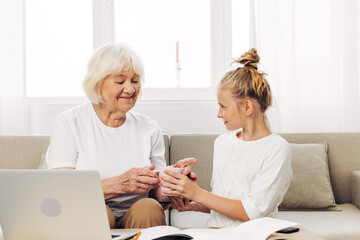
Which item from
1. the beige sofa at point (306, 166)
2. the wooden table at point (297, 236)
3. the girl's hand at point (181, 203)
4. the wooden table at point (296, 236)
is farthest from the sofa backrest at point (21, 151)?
the wooden table at point (297, 236)

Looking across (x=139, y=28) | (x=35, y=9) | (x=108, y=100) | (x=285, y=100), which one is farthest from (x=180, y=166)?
(x=35, y=9)

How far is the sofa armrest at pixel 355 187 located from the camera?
2.46 m

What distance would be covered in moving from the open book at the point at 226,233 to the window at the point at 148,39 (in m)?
2.05

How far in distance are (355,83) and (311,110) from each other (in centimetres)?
35

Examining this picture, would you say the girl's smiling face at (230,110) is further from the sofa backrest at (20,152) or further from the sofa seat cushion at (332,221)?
the sofa backrest at (20,152)

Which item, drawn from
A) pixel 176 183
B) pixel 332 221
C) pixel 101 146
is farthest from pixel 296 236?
pixel 332 221

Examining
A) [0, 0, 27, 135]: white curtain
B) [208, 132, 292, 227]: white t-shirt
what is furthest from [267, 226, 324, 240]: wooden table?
[0, 0, 27, 135]: white curtain

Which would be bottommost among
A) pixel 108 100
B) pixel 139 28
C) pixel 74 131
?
pixel 74 131

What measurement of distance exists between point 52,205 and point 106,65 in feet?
3.02

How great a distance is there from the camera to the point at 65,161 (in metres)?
1.81

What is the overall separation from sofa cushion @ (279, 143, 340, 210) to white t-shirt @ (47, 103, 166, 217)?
88 cm

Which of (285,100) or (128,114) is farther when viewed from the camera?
(285,100)

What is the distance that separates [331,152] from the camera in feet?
8.59

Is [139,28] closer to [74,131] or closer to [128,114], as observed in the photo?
[128,114]
